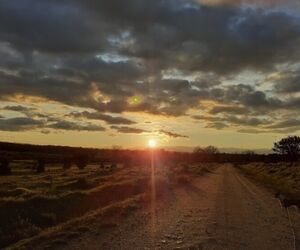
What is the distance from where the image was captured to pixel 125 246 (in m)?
12.0

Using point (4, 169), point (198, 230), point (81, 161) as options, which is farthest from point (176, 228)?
point (81, 161)

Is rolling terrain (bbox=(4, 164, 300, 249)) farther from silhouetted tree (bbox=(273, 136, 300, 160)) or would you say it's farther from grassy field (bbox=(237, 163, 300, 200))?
silhouetted tree (bbox=(273, 136, 300, 160))

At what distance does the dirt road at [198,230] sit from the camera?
12.4m

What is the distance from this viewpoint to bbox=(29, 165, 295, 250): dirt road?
40.6 feet

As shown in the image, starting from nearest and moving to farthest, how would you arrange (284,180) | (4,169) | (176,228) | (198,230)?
(198,230)
(176,228)
(284,180)
(4,169)

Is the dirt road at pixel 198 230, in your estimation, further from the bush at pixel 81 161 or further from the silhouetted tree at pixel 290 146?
the silhouetted tree at pixel 290 146

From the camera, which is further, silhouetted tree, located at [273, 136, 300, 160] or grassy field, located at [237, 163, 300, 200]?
silhouetted tree, located at [273, 136, 300, 160]

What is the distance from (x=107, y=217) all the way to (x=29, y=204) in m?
4.46

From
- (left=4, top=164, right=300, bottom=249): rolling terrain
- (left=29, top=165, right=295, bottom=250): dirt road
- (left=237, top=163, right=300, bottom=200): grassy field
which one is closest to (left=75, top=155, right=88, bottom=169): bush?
(left=237, top=163, right=300, bottom=200): grassy field

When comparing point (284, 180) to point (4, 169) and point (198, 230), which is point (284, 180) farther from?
point (198, 230)

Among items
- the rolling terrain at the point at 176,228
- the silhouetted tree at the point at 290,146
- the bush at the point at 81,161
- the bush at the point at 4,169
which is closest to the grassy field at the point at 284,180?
the rolling terrain at the point at 176,228

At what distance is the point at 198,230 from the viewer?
1469 cm

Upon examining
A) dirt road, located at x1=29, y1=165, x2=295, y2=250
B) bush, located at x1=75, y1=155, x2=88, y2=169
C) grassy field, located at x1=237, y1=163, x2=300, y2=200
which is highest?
bush, located at x1=75, y1=155, x2=88, y2=169

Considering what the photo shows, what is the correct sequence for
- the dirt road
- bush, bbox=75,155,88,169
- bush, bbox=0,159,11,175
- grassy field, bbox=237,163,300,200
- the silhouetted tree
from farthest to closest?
the silhouetted tree
bush, bbox=75,155,88,169
bush, bbox=0,159,11,175
grassy field, bbox=237,163,300,200
the dirt road
